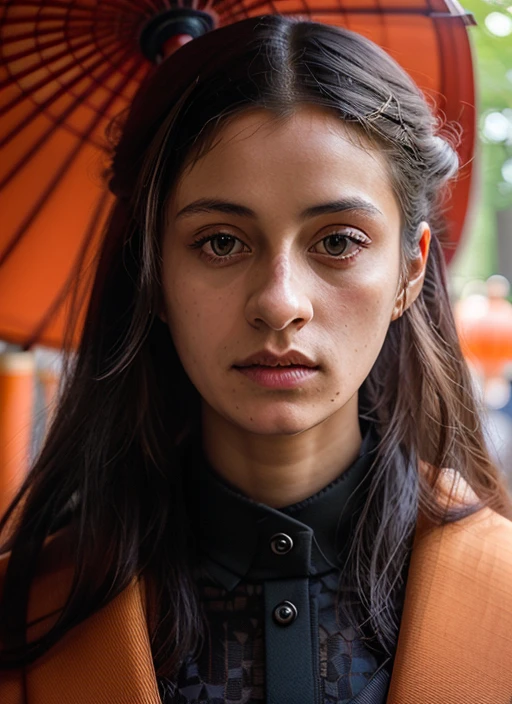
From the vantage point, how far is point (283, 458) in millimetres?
1338

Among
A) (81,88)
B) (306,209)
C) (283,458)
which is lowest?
(283,458)

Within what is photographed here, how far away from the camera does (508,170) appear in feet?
6.24

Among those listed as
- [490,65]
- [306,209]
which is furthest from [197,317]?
[490,65]

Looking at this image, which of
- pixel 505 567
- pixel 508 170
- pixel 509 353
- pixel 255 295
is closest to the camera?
pixel 255 295

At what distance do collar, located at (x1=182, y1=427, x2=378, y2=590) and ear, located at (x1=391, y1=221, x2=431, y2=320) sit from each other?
26 cm

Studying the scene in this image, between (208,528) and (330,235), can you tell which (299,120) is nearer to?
(330,235)

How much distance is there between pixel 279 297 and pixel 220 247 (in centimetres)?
16

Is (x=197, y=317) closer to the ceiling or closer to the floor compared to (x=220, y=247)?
closer to the floor

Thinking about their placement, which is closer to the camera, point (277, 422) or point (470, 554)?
point (277, 422)

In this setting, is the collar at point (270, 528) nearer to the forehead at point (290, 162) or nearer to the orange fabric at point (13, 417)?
the forehead at point (290, 162)

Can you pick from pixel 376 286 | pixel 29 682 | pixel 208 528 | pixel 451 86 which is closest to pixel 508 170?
pixel 451 86

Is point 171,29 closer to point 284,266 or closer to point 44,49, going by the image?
point 44,49

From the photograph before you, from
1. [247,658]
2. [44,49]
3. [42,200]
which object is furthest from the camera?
[42,200]

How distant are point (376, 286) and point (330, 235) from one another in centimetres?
11
